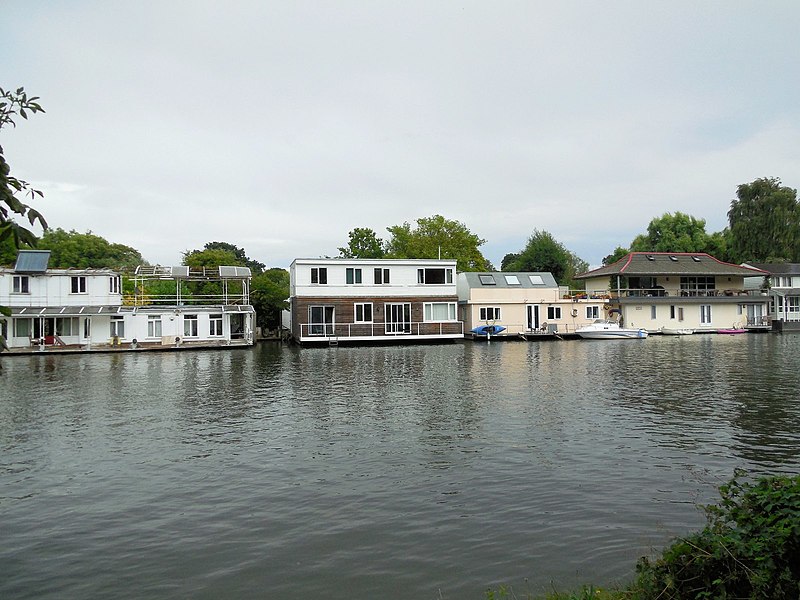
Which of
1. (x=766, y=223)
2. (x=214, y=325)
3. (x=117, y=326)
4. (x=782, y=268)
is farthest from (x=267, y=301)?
(x=766, y=223)

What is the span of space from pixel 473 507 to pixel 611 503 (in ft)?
6.70

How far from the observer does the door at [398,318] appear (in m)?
46.8

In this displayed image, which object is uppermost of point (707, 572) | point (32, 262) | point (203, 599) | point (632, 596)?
point (32, 262)

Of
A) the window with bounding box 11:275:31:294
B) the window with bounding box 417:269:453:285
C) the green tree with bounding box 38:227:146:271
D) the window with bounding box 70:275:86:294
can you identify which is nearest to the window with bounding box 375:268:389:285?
the window with bounding box 417:269:453:285

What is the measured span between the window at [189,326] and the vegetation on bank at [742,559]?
4129cm

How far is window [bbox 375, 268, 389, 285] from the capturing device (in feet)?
154

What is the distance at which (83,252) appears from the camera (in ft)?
230

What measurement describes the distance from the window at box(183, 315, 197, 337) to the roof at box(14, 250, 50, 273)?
9303mm

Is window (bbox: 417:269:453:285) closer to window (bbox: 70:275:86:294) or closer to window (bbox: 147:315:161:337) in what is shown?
window (bbox: 147:315:161:337)

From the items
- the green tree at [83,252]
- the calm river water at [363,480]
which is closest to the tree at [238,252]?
the green tree at [83,252]

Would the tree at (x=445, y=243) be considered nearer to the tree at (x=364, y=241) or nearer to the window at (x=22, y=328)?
the tree at (x=364, y=241)

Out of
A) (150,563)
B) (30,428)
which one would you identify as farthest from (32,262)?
(150,563)

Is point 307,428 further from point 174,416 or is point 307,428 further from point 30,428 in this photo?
point 30,428

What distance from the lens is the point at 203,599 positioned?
6.83 metres
